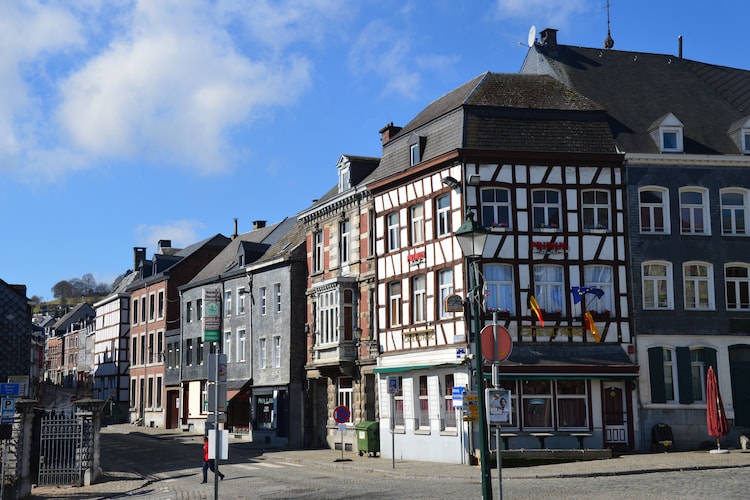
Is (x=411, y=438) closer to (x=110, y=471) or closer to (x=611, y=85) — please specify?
(x=110, y=471)

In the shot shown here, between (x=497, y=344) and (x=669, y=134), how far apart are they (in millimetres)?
19981

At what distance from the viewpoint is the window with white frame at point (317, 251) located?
4138cm

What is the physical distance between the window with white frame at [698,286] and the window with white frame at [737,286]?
2.00 ft

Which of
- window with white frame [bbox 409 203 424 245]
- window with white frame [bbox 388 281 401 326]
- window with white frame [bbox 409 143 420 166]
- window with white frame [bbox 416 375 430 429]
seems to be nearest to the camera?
window with white frame [bbox 416 375 430 429]

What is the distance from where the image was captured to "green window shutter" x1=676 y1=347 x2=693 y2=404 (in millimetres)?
30812

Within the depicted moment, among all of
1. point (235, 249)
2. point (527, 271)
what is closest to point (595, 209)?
point (527, 271)

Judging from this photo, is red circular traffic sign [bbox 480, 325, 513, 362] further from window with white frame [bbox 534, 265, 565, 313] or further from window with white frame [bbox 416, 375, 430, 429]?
window with white frame [bbox 416, 375, 430, 429]

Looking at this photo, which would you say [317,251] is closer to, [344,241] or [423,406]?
[344,241]

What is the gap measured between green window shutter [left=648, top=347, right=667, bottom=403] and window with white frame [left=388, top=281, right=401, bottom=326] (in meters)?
8.86

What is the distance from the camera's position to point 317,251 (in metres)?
41.7

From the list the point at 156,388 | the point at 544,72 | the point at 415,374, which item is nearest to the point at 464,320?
the point at 415,374

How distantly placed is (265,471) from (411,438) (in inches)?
221

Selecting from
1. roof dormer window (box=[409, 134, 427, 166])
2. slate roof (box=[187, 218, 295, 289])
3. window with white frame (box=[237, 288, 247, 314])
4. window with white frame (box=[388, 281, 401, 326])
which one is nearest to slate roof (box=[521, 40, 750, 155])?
roof dormer window (box=[409, 134, 427, 166])

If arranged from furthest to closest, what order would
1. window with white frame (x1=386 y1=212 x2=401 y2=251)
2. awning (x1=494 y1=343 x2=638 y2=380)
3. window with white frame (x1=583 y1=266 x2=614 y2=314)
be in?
1. window with white frame (x1=386 y1=212 x2=401 y2=251)
2. window with white frame (x1=583 y1=266 x2=614 y2=314)
3. awning (x1=494 y1=343 x2=638 y2=380)
